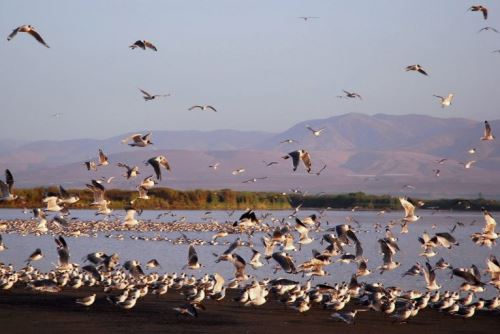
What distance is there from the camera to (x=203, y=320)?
20.6m

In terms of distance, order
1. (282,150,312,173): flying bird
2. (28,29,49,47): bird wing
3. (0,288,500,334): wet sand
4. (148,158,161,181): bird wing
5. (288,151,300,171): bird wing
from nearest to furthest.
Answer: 1. (28,29,49,47): bird wing
2. (0,288,500,334): wet sand
3. (288,151,300,171): bird wing
4. (282,150,312,173): flying bird
5. (148,158,161,181): bird wing

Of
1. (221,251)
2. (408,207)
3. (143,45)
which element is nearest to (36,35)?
(143,45)

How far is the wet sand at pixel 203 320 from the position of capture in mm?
19484

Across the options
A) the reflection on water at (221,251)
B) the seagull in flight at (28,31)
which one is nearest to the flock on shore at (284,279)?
the seagull in flight at (28,31)

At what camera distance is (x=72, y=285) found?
26.1m

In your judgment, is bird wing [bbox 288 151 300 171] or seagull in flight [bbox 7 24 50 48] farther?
bird wing [bbox 288 151 300 171]

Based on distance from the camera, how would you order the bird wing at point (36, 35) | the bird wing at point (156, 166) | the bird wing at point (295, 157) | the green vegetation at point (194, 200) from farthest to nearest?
the green vegetation at point (194, 200) → the bird wing at point (156, 166) → the bird wing at point (295, 157) → the bird wing at point (36, 35)

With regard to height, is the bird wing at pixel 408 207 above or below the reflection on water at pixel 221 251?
above

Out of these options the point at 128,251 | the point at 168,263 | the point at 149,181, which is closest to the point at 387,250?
the point at 149,181

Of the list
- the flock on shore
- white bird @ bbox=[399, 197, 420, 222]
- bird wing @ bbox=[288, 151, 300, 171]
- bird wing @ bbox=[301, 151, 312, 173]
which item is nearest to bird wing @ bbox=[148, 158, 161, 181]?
the flock on shore

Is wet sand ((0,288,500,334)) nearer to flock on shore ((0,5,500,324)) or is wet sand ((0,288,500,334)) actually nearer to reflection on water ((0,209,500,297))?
flock on shore ((0,5,500,324))

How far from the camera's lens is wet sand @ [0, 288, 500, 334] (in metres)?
19.5

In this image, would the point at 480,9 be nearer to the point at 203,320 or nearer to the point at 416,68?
the point at 416,68

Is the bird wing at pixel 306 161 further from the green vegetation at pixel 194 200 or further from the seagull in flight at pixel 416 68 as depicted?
the green vegetation at pixel 194 200
